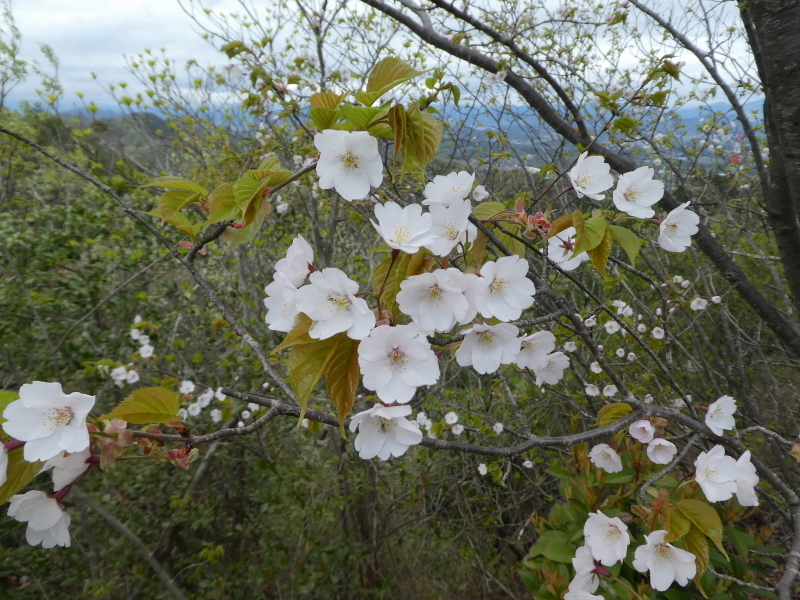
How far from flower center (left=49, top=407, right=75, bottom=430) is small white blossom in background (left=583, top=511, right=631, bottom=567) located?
146cm

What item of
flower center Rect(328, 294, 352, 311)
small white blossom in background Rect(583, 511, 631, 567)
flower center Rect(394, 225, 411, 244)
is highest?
flower center Rect(394, 225, 411, 244)

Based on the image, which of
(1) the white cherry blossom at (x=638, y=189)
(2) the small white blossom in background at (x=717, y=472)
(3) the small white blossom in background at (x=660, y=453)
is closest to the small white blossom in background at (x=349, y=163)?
(1) the white cherry blossom at (x=638, y=189)

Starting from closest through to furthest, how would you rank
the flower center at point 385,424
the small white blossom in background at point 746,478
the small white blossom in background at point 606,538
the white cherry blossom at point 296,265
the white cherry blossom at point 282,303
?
the white cherry blossom at point 282,303 → the white cherry blossom at point 296,265 → the flower center at point 385,424 → the small white blossom in background at point 746,478 → the small white blossom in background at point 606,538

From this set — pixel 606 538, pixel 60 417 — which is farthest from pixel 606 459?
pixel 60 417

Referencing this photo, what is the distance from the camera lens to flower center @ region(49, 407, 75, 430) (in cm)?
82

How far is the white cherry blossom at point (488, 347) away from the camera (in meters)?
0.95

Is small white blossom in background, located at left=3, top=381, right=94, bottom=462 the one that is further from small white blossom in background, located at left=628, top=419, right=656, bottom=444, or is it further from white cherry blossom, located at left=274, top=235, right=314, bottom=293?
small white blossom in background, located at left=628, top=419, right=656, bottom=444

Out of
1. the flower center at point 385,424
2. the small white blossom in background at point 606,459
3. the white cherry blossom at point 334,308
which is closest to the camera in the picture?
the white cherry blossom at point 334,308

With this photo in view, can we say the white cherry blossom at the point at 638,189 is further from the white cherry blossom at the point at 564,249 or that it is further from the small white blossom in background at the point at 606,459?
the small white blossom in background at the point at 606,459

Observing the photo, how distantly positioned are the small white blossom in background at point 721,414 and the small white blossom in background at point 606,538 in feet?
1.75

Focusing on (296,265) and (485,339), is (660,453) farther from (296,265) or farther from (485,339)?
(296,265)

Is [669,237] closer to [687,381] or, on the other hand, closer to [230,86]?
[687,381]

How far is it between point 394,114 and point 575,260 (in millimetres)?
669

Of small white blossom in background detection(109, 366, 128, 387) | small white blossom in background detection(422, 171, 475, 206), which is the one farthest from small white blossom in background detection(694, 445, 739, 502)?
small white blossom in background detection(109, 366, 128, 387)
